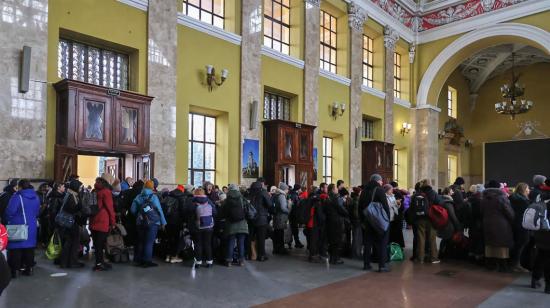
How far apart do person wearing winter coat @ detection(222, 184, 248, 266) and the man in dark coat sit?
1.88 metres

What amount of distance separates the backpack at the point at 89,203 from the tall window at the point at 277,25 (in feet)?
27.7

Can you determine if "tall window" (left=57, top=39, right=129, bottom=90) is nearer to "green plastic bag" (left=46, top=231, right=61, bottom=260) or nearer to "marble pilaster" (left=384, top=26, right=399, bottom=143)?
"green plastic bag" (left=46, top=231, right=61, bottom=260)

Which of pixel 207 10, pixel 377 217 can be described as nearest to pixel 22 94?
pixel 207 10

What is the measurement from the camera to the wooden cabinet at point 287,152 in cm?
1255

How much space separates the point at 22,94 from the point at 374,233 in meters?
6.65

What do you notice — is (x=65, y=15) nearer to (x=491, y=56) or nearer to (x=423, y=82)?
(x=423, y=82)

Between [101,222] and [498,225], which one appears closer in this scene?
[101,222]

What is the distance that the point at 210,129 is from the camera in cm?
1207

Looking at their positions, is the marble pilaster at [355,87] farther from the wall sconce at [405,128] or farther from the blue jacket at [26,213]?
the blue jacket at [26,213]

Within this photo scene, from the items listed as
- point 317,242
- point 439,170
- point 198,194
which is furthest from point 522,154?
point 198,194

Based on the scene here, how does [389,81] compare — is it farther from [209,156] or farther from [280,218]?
[280,218]

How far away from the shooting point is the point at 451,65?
1978cm

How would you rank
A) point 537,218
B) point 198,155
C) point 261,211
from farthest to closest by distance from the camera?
1. point 198,155
2. point 261,211
3. point 537,218

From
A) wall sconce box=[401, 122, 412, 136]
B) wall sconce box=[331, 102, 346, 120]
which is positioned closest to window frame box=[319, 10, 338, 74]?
wall sconce box=[331, 102, 346, 120]
